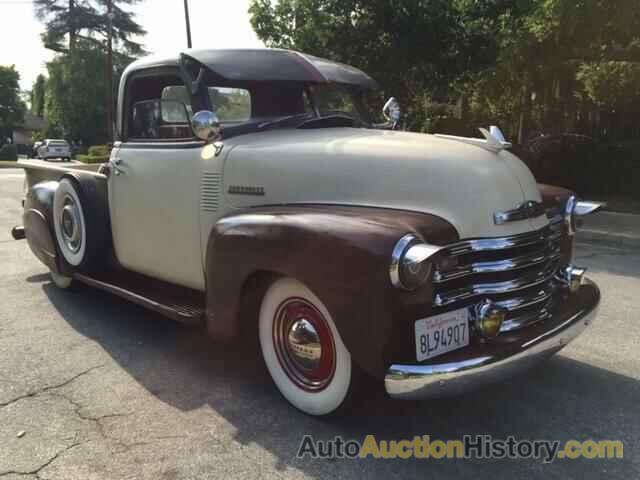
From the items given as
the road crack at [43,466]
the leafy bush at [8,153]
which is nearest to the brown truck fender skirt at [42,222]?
→ the road crack at [43,466]

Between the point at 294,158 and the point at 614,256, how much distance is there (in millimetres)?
5686

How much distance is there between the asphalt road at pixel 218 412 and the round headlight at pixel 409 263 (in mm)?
819

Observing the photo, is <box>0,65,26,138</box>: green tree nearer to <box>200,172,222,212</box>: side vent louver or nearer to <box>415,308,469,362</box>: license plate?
<box>200,172,222,212</box>: side vent louver

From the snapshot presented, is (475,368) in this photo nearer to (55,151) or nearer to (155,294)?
(155,294)

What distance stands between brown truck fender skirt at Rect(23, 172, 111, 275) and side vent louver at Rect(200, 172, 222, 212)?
1270 millimetres

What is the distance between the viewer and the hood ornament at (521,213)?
2.65 metres

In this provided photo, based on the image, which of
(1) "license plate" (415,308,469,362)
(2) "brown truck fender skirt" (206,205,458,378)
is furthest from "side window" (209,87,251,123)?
(1) "license plate" (415,308,469,362)

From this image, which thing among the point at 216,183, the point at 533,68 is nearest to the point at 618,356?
the point at 216,183

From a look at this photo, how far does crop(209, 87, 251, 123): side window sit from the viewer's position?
3.60m

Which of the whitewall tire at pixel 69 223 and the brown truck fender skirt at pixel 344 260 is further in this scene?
the whitewall tire at pixel 69 223

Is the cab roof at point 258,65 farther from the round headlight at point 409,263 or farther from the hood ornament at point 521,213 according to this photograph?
the round headlight at point 409,263

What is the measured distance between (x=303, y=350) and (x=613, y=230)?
7.40 metres

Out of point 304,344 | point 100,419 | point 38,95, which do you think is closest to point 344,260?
point 304,344

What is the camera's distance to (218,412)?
9.68 ft
